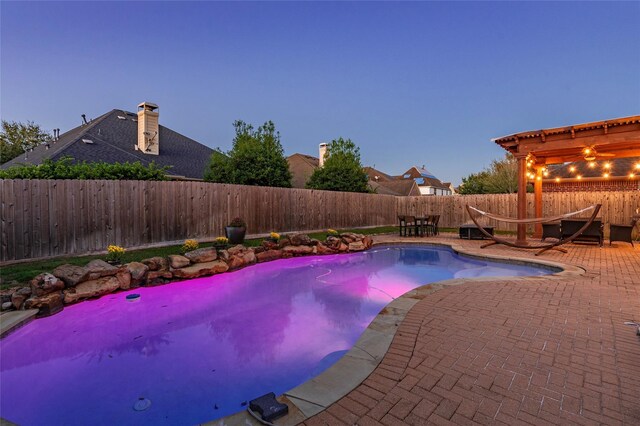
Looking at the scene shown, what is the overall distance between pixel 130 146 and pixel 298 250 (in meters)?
10.9

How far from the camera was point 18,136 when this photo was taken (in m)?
23.3

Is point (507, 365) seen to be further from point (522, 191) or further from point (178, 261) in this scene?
point (522, 191)

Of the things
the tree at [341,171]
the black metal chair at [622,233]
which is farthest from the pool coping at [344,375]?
the tree at [341,171]

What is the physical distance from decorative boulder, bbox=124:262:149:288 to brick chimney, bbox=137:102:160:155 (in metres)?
10.7

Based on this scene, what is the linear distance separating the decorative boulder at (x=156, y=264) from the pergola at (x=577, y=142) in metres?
9.18

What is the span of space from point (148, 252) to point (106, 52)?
1033cm

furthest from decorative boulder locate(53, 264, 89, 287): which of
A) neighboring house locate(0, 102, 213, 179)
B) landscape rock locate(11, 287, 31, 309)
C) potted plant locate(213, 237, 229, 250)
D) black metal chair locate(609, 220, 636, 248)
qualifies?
black metal chair locate(609, 220, 636, 248)

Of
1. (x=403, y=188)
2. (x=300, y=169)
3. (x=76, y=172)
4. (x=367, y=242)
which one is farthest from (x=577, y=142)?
(x=403, y=188)

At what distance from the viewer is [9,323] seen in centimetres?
374

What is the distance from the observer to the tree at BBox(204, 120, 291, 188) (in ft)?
40.2

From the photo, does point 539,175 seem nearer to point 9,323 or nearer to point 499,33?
point 499,33

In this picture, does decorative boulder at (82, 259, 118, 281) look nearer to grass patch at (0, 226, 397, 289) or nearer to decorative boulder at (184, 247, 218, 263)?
grass patch at (0, 226, 397, 289)

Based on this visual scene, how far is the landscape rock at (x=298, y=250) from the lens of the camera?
338 inches

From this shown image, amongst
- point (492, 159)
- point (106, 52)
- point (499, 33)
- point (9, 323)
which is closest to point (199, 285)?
point (9, 323)
